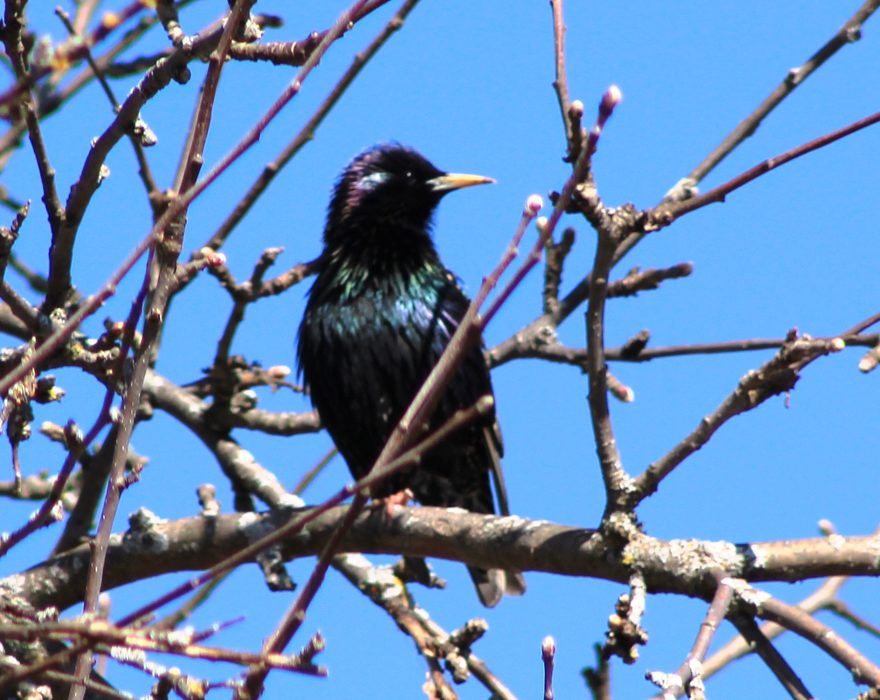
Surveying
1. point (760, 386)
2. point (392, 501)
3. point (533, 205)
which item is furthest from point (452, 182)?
point (533, 205)

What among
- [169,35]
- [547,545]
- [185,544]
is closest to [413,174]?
[185,544]

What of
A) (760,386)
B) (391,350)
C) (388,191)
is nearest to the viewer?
(760,386)

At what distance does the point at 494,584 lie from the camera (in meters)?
5.43

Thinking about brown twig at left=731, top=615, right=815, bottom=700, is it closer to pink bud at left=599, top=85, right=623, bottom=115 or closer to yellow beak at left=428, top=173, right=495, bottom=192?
pink bud at left=599, top=85, right=623, bottom=115

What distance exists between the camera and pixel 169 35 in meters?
2.55

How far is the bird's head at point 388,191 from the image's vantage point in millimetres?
5668

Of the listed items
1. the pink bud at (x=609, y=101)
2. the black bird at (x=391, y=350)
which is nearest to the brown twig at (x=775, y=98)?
the black bird at (x=391, y=350)

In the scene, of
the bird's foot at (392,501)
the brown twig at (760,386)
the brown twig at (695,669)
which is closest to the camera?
the brown twig at (695,669)

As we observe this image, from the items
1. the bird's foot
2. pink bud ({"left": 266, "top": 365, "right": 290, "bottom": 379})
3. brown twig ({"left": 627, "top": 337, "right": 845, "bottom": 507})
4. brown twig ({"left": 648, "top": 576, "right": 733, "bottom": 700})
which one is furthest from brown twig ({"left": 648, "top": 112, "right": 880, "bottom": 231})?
pink bud ({"left": 266, "top": 365, "right": 290, "bottom": 379})

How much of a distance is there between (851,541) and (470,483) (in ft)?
9.40

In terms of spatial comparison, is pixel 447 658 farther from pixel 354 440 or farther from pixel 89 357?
pixel 354 440

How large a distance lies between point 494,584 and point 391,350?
1015 mm

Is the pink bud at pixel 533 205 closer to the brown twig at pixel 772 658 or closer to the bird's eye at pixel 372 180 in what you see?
the brown twig at pixel 772 658

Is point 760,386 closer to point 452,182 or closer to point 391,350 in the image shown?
point 391,350
